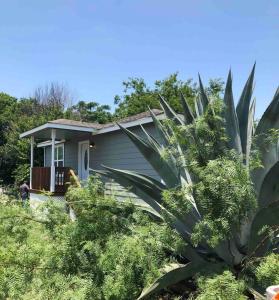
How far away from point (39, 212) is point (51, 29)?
1069 cm

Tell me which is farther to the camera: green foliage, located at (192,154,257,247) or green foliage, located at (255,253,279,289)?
green foliage, located at (192,154,257,247)

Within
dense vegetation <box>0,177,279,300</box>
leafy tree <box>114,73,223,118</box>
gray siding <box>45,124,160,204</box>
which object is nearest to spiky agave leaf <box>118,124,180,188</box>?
dense vegetation <box>0,177,279,300</box>

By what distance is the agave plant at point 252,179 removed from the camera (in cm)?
402

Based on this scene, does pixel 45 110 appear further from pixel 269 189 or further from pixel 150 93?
pixel 269 189

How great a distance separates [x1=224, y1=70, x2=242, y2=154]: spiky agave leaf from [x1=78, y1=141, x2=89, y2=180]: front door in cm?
1314

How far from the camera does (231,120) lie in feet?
15.0

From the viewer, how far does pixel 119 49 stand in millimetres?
19875

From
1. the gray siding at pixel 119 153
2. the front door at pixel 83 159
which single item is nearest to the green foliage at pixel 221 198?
the gray siding at pixel 119 153

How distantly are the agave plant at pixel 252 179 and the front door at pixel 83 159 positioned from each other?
41.7 ft

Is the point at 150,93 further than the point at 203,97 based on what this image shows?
Yes

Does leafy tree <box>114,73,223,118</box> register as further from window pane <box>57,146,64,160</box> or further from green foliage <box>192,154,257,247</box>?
green foliage <box>192,154,257,247</box>

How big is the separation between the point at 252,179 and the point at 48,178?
13.7 meters

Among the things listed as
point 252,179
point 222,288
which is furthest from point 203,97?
point 222,288

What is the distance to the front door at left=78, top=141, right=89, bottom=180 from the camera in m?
17.5
